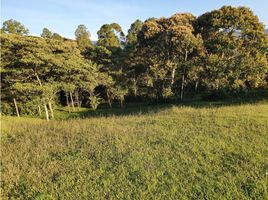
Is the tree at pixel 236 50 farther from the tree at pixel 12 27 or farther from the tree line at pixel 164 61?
the tree at pixel 12 27

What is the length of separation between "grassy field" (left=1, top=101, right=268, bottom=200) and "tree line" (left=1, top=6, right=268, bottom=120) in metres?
16.9

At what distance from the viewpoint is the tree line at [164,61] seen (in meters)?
27.2

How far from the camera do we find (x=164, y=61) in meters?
36.1

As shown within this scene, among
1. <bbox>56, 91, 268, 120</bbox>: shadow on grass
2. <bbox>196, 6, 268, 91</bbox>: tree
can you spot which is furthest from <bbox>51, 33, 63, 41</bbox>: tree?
<bbox>196, 6, 268, 91</bbox>: tree

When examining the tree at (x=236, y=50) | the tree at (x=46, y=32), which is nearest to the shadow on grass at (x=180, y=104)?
the tree at (x=236, y=50)

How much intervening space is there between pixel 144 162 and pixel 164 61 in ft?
96.1

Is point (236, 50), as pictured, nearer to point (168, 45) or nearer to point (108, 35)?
point (168, 45)

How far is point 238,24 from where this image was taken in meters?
30.3

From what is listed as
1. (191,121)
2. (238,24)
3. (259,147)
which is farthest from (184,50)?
(259,147)

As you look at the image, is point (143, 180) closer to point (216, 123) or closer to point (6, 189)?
point (6, 189)

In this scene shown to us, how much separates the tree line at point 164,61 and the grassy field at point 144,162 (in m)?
16.9

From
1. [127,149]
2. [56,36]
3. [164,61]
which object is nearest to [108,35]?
[56,36]

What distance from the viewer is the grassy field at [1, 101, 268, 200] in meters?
6.31

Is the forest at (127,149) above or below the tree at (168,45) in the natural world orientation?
below
